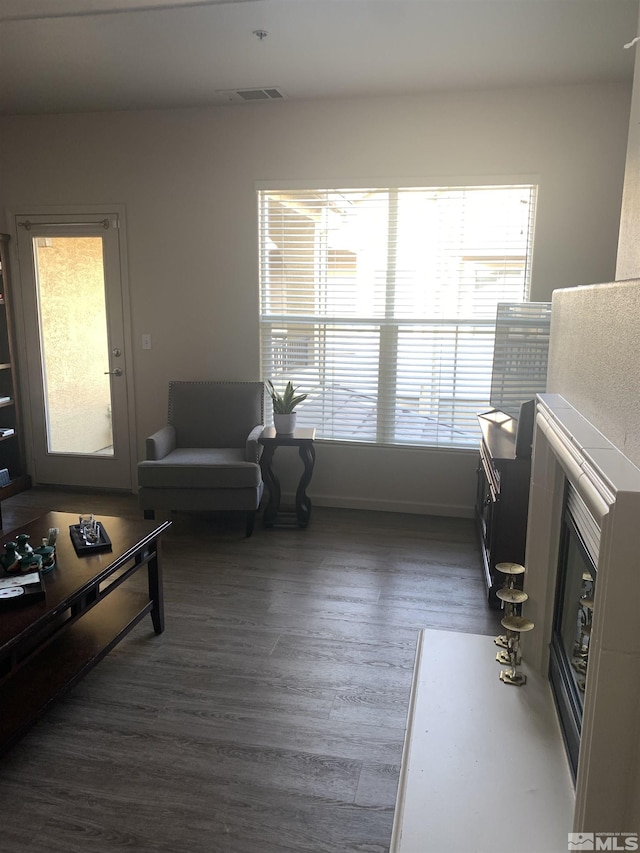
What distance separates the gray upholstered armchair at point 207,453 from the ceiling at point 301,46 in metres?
1.93

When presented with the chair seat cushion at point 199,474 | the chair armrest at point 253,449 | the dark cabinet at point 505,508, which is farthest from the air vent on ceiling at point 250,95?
the dark cabinet at point 505,508

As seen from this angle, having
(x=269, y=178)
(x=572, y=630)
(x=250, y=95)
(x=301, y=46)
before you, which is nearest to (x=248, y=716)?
(x=572, y=630)

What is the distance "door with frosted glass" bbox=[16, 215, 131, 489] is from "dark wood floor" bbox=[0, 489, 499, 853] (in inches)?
62.2

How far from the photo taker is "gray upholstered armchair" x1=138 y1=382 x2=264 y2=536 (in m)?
3.78

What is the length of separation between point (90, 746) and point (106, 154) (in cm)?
388

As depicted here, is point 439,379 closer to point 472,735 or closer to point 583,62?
point 583,62

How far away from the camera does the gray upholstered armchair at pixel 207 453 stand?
12.4ft

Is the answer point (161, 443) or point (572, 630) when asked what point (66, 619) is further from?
point (161, 443)

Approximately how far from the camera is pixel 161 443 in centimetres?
403

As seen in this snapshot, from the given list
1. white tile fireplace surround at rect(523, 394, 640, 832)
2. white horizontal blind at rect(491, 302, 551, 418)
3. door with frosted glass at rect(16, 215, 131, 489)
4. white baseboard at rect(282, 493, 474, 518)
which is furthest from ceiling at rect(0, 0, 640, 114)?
white baseboard at rect(282, 493, 474, 518)

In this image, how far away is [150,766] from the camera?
199cm

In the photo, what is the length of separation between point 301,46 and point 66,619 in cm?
288

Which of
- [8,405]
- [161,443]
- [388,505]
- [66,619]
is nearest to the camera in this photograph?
[66,619]

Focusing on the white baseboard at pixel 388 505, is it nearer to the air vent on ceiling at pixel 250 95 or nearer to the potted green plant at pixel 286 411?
the potted green plant at pixel 286 411
